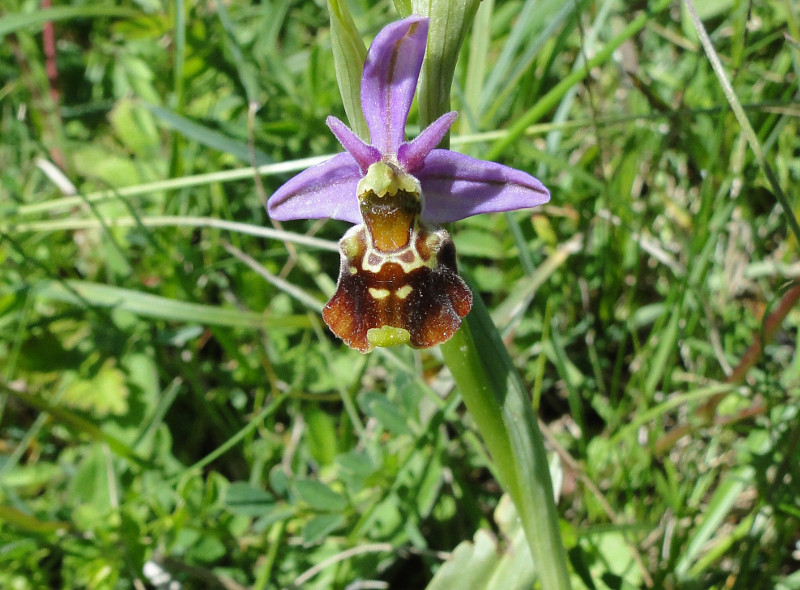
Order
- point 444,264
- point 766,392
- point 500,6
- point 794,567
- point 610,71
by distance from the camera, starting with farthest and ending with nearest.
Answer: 1. point 500,6
2. point 610,71
3. point 794,567
4. point 766,392
5. point 444,264

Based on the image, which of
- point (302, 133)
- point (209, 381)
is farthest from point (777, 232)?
point (209, 381)

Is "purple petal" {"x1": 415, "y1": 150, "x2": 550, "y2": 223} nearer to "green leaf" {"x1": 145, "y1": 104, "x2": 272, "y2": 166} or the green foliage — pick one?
the green foliage

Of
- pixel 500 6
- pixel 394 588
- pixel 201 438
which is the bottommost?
pixel 394 588

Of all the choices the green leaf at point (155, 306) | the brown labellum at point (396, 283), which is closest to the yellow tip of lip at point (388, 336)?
the brown labellum at point (396, 283)

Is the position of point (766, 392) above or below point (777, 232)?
below

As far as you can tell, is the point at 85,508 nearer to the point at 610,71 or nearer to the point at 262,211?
the point at 262,211

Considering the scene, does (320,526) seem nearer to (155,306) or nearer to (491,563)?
(491,563)

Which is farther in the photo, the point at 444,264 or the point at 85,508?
the point at 85,508

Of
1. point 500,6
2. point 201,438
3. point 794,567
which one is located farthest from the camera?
point 500,6
